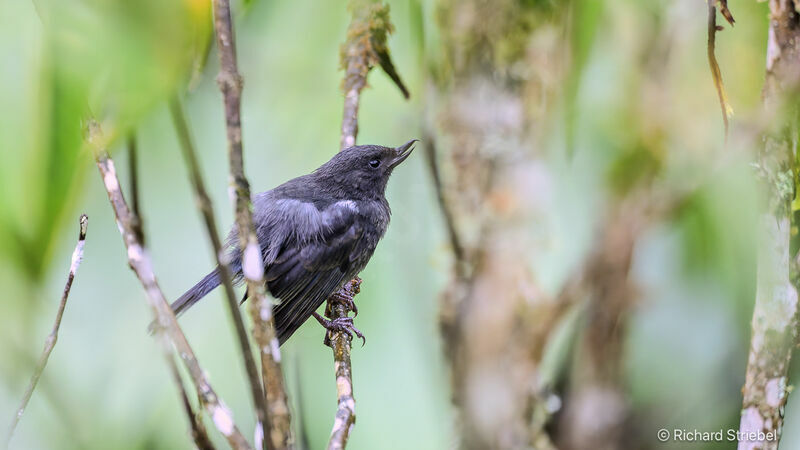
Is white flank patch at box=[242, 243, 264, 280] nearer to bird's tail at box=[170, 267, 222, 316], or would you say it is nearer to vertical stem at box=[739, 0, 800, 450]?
bird's tail at box=[170, 267, 222, 316]

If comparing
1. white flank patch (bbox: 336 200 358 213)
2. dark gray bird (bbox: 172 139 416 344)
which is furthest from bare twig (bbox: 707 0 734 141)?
white flank patch (bbox: 336 200 358 213)

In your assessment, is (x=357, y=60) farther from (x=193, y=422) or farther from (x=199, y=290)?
(x=193, y=422)

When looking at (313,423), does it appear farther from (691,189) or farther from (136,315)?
(691,189)

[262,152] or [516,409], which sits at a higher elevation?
[262,152]

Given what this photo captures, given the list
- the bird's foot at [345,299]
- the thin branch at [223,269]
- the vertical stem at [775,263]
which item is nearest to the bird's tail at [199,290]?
the bird's foot at [345,299]

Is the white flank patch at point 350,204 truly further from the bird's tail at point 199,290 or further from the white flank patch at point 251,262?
the white flank patch at point 251,262

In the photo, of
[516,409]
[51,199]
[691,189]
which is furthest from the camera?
[516,409]

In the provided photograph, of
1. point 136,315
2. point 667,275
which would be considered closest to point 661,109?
point 667,275
